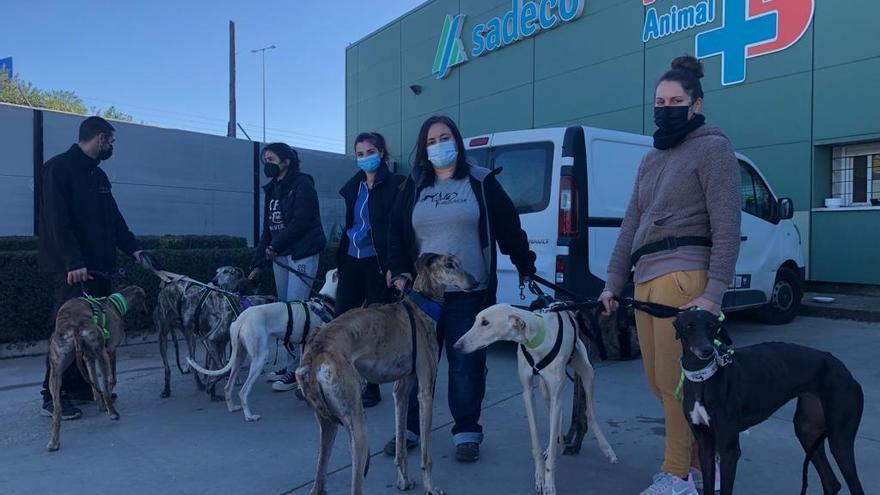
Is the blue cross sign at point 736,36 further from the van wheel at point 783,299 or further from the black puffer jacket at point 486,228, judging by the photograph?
the black puffer jacket at point 486,228

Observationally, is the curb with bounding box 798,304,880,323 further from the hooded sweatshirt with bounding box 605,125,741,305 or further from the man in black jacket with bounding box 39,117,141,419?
the man in black jacket with bounding box 39,117,141,419

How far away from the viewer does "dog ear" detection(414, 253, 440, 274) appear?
3604mm

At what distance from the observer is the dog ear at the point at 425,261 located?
11.8 feet

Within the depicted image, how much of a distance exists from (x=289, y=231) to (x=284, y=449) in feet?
6.88

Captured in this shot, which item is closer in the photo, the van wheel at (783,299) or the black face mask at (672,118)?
the black face mask at (672,118)

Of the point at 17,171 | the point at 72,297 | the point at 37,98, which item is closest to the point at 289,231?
the point at 72,297

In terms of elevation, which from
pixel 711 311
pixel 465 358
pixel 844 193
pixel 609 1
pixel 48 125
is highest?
pixel 609 1

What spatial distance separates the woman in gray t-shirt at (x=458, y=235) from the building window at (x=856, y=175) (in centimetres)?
868

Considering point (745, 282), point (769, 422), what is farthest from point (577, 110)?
point (769, 422)

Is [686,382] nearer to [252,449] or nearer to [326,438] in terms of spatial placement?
[326,438]

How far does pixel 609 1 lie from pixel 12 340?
481 inches

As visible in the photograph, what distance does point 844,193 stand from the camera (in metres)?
10.3

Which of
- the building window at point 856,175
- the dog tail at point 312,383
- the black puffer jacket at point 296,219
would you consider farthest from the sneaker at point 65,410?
the building window at point 856,175

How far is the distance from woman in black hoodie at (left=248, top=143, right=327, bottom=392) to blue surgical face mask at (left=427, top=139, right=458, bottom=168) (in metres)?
2.10
